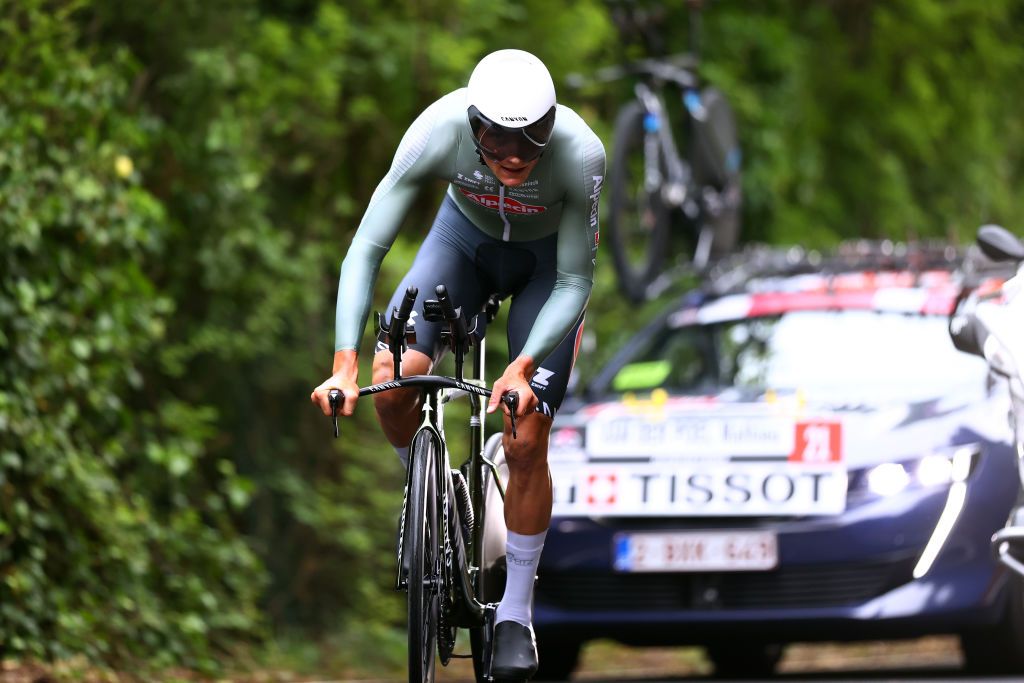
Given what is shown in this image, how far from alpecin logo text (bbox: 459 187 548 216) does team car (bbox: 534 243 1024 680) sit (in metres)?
2.09

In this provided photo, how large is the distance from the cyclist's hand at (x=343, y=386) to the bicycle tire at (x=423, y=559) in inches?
13.1

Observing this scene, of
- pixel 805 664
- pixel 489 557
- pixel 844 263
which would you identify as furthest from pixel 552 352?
pixel 805 664

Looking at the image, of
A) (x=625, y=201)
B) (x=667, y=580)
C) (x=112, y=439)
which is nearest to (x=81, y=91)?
(x=112, y=439)

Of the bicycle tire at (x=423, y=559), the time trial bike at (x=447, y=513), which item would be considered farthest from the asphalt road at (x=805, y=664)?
the bicycle tire at (x=423, y=559)

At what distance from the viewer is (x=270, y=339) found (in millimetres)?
9930

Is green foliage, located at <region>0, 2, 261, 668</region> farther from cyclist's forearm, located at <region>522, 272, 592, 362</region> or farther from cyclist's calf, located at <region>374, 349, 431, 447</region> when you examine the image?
cyclist's forearm, located at <region>522, 272, 592, 362</region>

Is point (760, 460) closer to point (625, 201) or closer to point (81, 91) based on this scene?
point (81, 91)

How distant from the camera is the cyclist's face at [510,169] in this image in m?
5.53

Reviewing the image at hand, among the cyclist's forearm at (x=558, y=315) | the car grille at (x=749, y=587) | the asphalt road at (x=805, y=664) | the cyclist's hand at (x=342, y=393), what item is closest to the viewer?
the cyclist's hand at (x=342, y=393)

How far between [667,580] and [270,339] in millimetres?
3024

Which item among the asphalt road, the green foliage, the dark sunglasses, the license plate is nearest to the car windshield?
the license plate

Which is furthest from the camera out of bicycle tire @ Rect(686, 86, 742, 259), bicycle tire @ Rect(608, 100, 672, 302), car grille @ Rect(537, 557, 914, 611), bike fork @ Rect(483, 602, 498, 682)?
bicycle tire @ Rect(686, 86, 742, 259)

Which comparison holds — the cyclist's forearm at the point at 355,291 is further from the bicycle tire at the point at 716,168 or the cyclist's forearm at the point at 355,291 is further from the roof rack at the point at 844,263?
the bicycle tire at the point at 716,168

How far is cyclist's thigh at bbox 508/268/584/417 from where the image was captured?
604 centimetres
